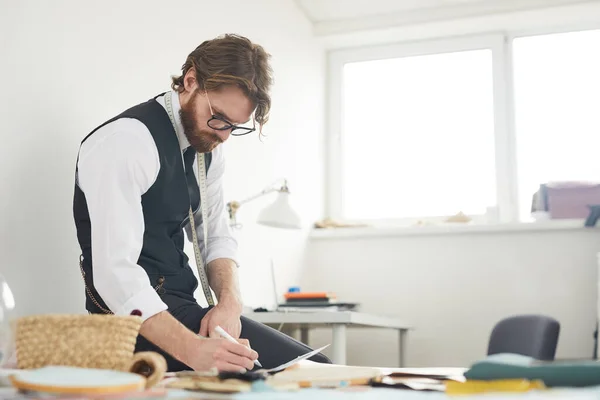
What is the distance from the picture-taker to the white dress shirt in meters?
1.44

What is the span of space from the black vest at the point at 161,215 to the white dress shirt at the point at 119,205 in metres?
0.05

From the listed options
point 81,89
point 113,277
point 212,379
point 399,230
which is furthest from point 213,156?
point 399,230

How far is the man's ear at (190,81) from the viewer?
6.19 feet

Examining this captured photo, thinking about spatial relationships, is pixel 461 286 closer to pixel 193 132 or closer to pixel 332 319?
pixel 332 319

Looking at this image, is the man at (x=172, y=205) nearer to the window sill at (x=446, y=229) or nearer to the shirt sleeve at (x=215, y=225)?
the shirt sleeve at (x=215, y=225)

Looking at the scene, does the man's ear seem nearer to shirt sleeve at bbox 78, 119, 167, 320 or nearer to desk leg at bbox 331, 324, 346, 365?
shirt sleeve at bbox 78, 119, 167, 320

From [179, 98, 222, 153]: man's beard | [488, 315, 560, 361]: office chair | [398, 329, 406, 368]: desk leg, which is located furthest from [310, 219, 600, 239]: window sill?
[179, 98, 222, 153]: man's beard

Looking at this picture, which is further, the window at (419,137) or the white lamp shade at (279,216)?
the window at (419,137)

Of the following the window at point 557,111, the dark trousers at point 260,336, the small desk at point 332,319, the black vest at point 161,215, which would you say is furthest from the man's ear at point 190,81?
the window at point 557,111

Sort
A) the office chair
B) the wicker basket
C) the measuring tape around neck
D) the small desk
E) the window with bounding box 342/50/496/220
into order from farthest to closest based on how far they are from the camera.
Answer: the window with bounding box 342/50/496/220, the small desk, the office chair, the measuring tape around neck, the wicker basket

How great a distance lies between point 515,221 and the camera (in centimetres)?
405

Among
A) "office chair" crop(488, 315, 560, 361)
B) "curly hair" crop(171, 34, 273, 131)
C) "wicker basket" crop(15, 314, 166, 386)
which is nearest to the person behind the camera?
"wicker basket" crop(15, 314, 166, 386)

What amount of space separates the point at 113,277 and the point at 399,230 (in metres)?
2.76

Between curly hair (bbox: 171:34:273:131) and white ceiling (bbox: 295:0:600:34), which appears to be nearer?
curly hair (bbox: 171:34:273:131)
